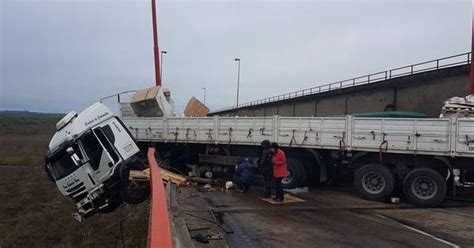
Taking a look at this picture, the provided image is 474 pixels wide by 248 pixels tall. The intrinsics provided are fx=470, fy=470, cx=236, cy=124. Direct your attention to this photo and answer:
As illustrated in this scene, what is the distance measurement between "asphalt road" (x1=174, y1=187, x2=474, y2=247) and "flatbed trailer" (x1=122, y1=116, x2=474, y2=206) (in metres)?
0.57

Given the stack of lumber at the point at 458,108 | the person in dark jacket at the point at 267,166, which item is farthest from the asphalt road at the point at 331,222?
the stack of lumber at the point at 458,108

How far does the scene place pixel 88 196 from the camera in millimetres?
11055

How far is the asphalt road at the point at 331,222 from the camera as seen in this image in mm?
7422

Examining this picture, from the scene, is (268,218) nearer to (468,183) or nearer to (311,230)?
(311,230)

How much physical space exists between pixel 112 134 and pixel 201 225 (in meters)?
4.59

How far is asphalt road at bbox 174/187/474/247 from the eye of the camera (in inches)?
292

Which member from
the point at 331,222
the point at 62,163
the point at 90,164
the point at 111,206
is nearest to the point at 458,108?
the point at 331,222

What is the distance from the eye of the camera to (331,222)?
899 cm

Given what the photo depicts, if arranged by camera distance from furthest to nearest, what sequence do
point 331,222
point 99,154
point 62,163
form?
point 99,154
point 62,163
point 331,222

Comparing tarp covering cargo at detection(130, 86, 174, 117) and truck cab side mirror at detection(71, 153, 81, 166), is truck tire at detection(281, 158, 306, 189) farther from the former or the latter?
tarp covering cargo at detection(130, 86, 174, 117)

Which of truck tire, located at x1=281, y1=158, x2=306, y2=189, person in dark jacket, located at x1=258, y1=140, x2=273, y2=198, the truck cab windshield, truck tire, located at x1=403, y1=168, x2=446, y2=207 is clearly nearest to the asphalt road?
truck tire, located at x1=403, y1=168, x2=446, y2=207

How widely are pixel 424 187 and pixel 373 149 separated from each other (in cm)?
151

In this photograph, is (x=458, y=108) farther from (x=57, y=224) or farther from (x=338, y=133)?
(x=57, y=224)

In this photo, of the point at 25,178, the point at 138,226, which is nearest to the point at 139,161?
the point at 138,226
